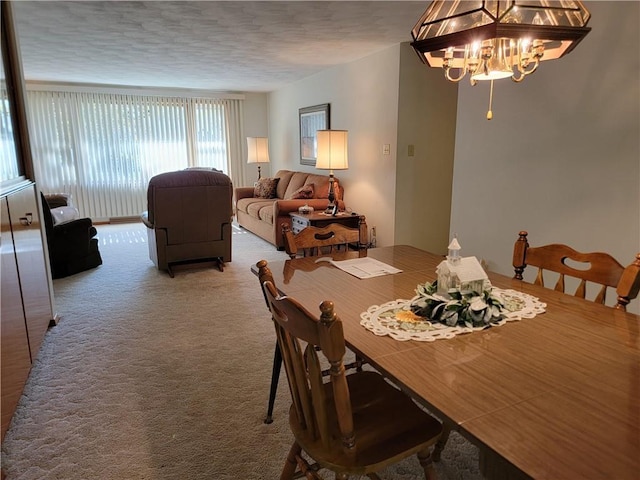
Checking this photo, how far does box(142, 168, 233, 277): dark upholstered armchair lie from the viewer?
397cm

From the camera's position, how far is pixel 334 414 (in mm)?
1300

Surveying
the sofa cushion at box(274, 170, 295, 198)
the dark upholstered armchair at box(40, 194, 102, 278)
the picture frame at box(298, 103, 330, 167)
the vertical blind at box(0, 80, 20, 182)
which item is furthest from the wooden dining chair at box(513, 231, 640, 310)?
the sofa cushion at box(274, 170, 295, 198)

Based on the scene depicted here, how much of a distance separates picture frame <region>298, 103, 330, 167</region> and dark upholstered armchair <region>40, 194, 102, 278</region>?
10.3 ft

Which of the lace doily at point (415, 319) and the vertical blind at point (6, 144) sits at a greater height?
the vertical blind at point (6, 144)

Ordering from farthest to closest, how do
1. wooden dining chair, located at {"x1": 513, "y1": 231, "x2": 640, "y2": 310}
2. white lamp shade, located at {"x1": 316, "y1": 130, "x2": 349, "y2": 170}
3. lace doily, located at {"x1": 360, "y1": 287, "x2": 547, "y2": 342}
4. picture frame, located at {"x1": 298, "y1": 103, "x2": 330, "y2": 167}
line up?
picture frame, located at {"x1": 298, "y1": 103, "x2": 330, "y2": 167}, white lamp shade, located at {"x1": 316, "y1": 130, "x2": 349, "y2": 170}, wooden dining chair, located at {"x1": 513, "y1": 231, "x2": 640, "y2": 310}, lace doily, located at {"x1": 360, "y1": 287, "x2": 547, "y2": 342}

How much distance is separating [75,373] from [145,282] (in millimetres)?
1690

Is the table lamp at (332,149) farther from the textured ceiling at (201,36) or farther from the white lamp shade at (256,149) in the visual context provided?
the white lamp shade at (256,149)

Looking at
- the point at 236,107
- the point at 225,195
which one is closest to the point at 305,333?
the point at 225,195

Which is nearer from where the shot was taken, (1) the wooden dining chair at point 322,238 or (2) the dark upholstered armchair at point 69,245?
(1) the wooden dining chair at point 322,238

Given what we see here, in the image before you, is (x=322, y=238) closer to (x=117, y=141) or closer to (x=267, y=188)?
(x=267, y=188)

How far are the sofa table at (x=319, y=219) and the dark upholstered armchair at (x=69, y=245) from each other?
2.13m

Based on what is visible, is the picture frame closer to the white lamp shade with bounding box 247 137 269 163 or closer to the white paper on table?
the white lamp shade with bounding box 247 137 269 163

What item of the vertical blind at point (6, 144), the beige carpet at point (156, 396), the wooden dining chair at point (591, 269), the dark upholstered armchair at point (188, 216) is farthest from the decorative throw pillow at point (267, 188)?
the wooden dining chair at point (591, 269)

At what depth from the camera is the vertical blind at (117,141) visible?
6648 millimetres
